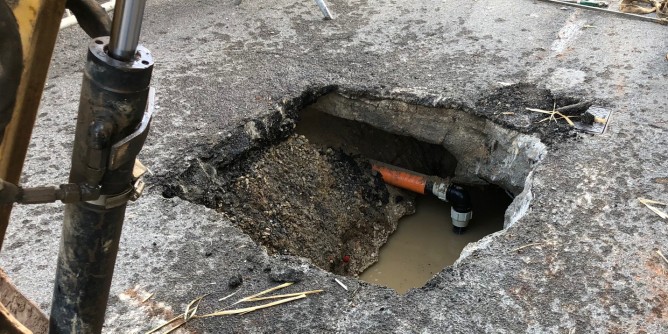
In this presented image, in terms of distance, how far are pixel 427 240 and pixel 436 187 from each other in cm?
38

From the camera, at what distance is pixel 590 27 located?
4.33m

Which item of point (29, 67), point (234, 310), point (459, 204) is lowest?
point (459, 204)

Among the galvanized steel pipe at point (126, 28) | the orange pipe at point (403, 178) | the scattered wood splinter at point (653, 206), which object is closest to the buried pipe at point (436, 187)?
the orange pipe at point (403, 178)

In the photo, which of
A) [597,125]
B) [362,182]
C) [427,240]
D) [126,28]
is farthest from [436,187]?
[126,28]

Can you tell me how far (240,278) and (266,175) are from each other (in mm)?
1036

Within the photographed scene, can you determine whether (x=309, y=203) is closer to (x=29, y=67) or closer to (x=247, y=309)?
(x=247, y=309)

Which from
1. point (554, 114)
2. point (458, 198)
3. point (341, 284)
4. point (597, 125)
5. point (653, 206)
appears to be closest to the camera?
point (341, 284)

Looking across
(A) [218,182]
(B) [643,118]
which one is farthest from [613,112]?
(A) [218,182]

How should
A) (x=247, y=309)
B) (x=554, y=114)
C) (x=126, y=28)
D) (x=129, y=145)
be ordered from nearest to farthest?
(x=126, y=28)
(x=129, y=145)
(x=247, y=309)
(x=554, y=114)

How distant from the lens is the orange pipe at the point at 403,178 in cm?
420

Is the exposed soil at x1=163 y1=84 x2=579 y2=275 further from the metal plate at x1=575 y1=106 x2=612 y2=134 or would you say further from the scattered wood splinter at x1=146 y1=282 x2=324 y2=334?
the scattered wood splinter at x1=146 y1=282 x2=324 y2=334

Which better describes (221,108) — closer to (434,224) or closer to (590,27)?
(434,224)

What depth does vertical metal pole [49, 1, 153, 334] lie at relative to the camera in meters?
1.15

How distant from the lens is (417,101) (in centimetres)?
352
